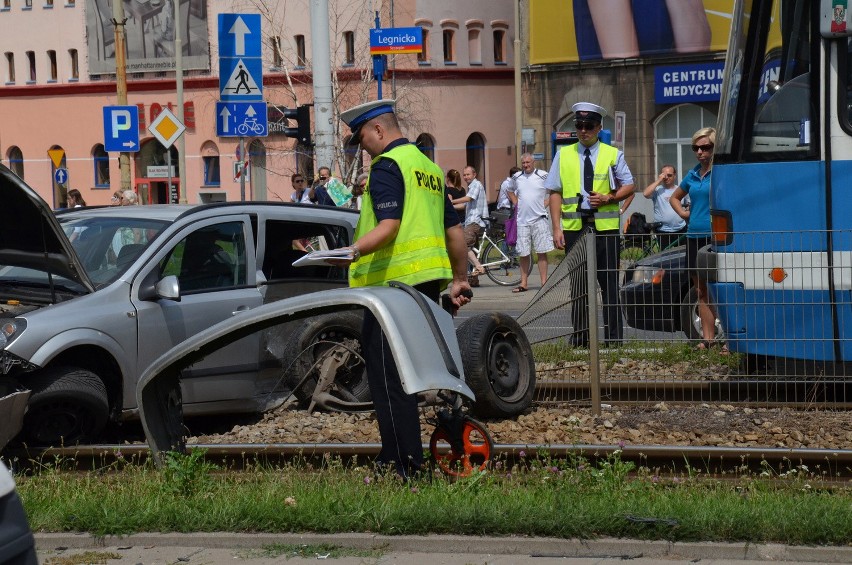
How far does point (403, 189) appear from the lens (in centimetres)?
671

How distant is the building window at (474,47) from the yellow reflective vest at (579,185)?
41.4 m

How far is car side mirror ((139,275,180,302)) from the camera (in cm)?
866

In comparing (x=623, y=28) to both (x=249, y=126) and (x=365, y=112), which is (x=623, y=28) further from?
(x=365, y=112)

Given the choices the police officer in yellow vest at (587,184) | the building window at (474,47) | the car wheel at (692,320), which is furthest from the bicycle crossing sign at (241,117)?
the building window at (474,47)

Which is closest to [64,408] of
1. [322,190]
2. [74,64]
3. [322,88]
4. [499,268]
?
[322,88]

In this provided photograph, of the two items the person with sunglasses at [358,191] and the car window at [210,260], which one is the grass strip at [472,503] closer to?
the car window at [210,260]

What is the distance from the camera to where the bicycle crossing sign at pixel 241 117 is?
17.6 metres

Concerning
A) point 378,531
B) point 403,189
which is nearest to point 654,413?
point 403,189

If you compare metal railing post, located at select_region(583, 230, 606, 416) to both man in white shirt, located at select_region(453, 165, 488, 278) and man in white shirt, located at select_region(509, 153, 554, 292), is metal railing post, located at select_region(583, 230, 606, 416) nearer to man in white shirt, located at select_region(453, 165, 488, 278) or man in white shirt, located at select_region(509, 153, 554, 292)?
man in white shirt, located at select_region(509, 153, 554, 292)

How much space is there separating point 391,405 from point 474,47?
47150mm

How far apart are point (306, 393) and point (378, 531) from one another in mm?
3668

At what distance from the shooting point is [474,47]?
52656 millimetres

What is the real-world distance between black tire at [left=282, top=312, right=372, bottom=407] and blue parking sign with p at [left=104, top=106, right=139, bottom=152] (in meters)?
16.9

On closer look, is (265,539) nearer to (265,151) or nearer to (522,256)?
(522,256)
